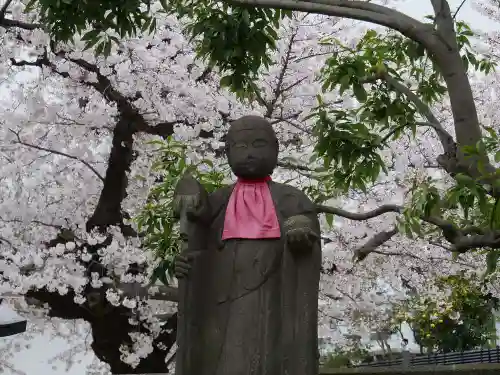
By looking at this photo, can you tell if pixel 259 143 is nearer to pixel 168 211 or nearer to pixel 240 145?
pixel 240 145

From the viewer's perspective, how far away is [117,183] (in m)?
9.34

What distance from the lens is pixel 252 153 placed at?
4188 millimetres

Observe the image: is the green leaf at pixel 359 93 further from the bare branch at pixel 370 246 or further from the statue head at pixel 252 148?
the bare branch at pixel 370 246

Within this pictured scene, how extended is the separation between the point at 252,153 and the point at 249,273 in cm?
74

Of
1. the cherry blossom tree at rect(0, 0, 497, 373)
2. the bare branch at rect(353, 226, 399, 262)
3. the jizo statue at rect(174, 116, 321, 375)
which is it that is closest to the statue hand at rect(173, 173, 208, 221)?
the jizo statue at rect(174, 116, 321, 375)

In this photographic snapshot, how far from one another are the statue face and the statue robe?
0.33 meters

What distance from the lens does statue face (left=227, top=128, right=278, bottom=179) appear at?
420 cm

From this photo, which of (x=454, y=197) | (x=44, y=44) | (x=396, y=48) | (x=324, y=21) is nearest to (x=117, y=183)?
(x=44, y=44)

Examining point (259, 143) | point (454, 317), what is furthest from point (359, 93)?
point (454, 317)

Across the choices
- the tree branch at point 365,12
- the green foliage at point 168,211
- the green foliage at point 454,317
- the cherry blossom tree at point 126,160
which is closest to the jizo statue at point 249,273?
the tree branch at point 365,12

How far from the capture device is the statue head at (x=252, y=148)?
165 inches

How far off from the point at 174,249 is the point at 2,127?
188 inches

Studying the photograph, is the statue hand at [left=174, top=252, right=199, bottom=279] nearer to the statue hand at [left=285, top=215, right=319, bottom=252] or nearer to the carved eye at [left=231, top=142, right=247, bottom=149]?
the statue hand at [left=285, top=215, right=319, bottom=252]

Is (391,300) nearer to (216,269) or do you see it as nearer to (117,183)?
(117,183)
